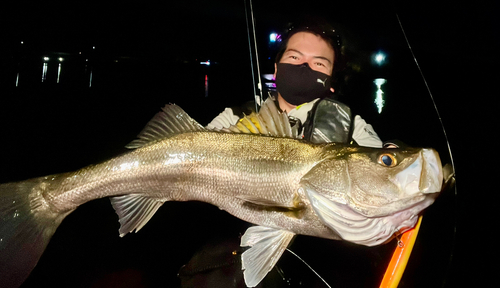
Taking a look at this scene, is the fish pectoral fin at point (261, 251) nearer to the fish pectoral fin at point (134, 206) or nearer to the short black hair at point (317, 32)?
the fish pectoral fin at point (134, 206)

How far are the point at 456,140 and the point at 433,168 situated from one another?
1331 centimetres

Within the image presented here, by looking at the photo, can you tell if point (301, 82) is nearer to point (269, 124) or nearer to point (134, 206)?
point (269, 124)

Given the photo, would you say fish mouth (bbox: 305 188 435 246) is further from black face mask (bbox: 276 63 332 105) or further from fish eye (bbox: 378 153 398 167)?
black face mask (bbox: 276 63 332 105)

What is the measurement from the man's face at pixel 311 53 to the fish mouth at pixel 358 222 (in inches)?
54.9

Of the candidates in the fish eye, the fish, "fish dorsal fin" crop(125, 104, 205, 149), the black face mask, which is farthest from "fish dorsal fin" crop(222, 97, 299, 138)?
the black face mask

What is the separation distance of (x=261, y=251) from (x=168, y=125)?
3.18 feet

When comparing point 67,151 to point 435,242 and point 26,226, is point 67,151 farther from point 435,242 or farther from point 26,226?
point 435,242

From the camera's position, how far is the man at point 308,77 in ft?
7.20

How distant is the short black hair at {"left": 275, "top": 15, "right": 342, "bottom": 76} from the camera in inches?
94.7

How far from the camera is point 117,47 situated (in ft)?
111

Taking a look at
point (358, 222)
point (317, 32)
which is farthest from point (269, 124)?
point (317, 32)

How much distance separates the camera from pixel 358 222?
1.37 m

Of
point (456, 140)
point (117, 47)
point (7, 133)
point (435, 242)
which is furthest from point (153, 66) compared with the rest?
point (435, 242)

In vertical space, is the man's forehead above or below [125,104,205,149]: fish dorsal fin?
above
